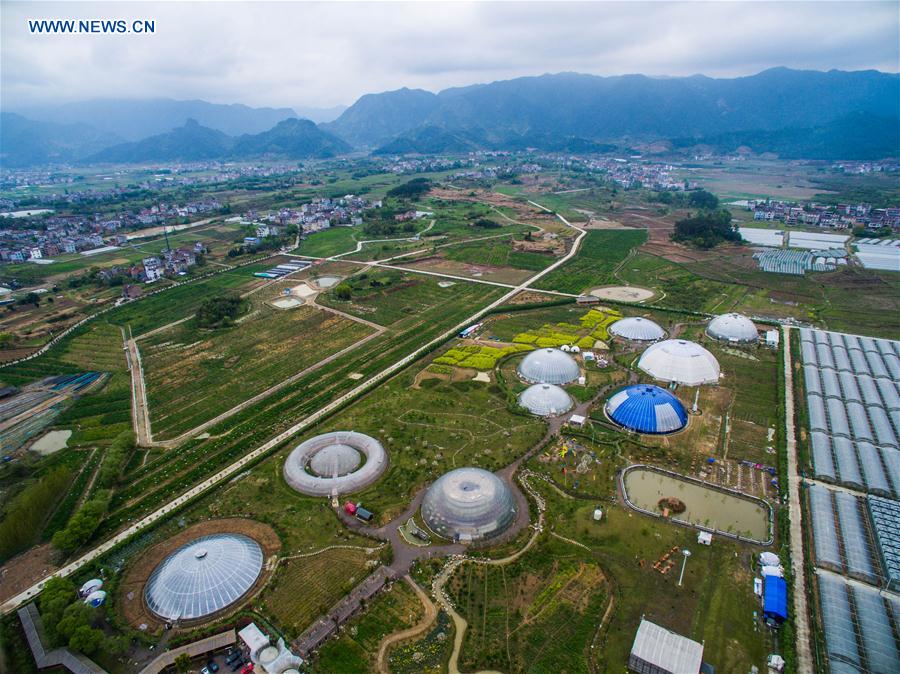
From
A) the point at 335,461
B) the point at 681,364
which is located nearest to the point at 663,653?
the point at 335,461

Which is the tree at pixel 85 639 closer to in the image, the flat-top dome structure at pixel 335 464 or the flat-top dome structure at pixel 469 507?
the flat-top dome structure at pixel 335 464

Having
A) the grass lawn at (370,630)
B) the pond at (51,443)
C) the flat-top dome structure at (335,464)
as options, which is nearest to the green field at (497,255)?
the flat-top dome structure at (335,464)

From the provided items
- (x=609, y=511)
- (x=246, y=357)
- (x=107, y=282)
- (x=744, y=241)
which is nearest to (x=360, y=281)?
(x=246, y=357)

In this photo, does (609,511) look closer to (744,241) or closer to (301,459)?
(301,459)

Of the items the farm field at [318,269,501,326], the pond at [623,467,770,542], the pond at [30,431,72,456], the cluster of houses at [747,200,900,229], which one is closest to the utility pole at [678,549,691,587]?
the pond at [623,467,770,542]

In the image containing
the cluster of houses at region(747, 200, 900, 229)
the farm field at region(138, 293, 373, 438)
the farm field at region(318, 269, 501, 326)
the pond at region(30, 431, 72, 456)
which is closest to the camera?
the pond at region(30, 431, 72, 456)

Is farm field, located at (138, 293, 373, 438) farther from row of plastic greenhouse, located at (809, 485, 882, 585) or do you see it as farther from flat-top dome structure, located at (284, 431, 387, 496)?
row of plastic greenhouse, located at (809, 485, 882, 585)
